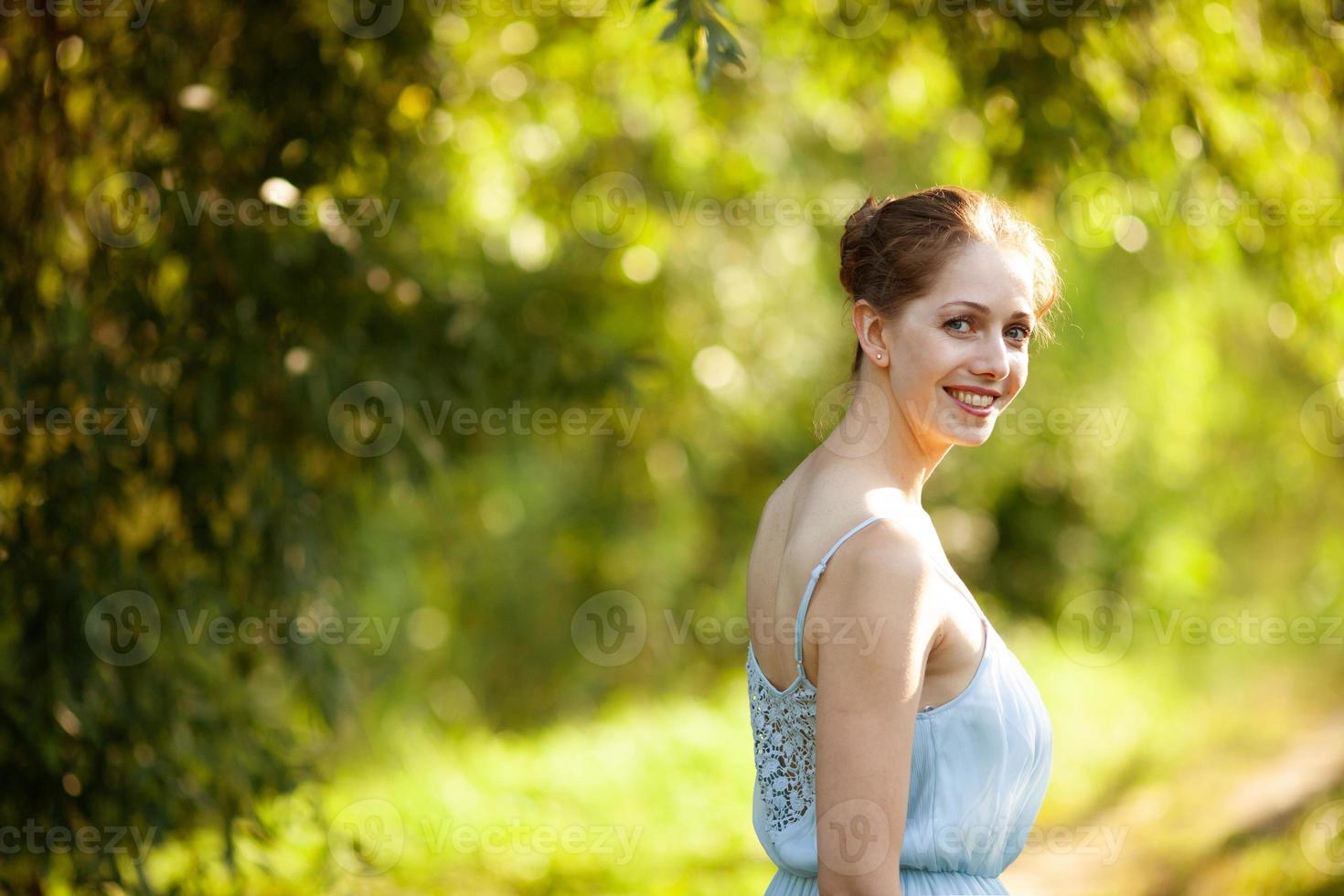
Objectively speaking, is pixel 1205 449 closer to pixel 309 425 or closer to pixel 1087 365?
pixel 1087 365

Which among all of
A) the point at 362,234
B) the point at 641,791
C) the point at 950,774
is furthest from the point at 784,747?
the point at 641,791

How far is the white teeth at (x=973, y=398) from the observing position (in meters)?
1.63

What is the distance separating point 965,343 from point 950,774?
1.85 ft

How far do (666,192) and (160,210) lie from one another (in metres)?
2.61

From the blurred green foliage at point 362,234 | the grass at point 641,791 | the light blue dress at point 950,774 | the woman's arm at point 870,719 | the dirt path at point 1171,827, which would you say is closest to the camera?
the woman's arm at point 870,719

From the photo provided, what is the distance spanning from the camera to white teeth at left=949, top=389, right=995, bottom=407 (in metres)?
1.63

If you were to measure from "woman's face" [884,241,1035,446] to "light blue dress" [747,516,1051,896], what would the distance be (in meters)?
0.24

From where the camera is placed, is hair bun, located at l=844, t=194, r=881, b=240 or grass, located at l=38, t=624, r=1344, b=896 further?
grass, located at l=38, t=624, r=1344, b=896

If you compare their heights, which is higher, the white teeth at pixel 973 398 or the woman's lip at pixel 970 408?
the white teeth at pixel 973 398

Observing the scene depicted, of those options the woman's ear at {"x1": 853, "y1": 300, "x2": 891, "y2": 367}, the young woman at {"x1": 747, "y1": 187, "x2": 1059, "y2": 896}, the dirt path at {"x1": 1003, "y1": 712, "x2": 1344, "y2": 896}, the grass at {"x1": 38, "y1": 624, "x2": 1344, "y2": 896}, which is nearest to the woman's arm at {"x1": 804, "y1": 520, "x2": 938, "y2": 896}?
the young woman at {"x1": 747, "y1": 187, "x2": 1059, "y2": 896}

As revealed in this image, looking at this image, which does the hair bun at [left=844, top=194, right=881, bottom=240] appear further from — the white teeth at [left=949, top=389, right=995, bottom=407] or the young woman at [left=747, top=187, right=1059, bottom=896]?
the white teeth at [left=949, top=389, right=995, bottom=407]

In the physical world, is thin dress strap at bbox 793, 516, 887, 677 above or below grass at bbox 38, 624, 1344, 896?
above

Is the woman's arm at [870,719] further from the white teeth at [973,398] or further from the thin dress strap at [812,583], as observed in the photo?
the white teeth at [973,398]

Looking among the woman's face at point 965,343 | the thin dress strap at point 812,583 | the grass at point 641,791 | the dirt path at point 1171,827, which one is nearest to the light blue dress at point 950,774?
the thin dress strap at point 812,583
